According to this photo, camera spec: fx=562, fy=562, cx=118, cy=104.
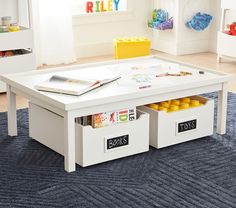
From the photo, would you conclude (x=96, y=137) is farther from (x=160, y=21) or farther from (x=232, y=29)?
(x=160, y=21)

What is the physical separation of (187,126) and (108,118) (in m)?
0.46

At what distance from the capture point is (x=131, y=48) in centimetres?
411

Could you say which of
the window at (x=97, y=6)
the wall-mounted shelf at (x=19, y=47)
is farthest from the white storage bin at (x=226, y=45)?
the wall-mounted shelf at (x=19, y=47)

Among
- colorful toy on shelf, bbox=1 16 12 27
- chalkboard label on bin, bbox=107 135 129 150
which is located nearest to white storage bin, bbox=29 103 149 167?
chalkboard label on bin, bbox=107 135 129 150

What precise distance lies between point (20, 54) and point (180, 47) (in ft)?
5.49

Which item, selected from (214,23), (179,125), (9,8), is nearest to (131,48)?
(9,8)

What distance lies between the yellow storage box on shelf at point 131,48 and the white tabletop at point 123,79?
2.64 feet

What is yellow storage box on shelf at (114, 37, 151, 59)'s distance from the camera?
4.08 metres

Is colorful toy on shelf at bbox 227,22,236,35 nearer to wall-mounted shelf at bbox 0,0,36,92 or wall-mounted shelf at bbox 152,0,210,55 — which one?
wall-mounted shelf at bbox 152,0,210,55

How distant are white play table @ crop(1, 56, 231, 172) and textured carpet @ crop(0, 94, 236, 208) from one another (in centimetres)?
13

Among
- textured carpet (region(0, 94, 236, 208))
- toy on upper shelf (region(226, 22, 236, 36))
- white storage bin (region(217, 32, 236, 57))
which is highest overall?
toy on upper shelf (region(226, 22, 236, 36))

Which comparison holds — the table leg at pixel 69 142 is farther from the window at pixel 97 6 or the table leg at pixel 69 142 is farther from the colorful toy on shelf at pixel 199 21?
the colorful toy on shelf at pixel 199 21

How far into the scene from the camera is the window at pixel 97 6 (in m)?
4.77

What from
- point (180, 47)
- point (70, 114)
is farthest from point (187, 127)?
point (180, 47)
